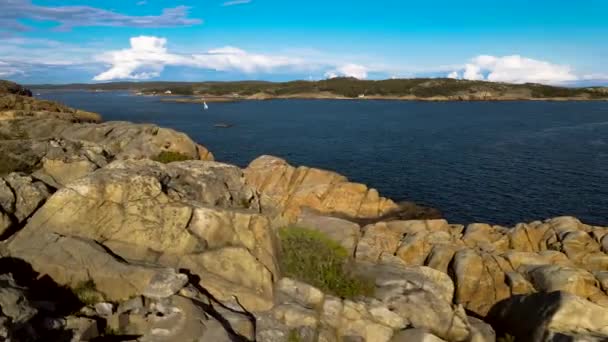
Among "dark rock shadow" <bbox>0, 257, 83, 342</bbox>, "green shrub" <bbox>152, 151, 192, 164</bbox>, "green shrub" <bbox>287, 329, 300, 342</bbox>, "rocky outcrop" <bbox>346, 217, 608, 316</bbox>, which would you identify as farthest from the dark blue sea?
"dark rock shadow" <bbox>0, 257, 83, 342</bbox>

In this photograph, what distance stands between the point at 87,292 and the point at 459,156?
70051mm

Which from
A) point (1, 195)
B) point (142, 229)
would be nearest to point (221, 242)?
point (142, 229)

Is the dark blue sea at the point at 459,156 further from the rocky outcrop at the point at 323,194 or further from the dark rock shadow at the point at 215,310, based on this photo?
the dark rock shadow at the point at 215,310

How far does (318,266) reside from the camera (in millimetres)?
15328

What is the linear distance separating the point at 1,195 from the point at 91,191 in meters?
2.67

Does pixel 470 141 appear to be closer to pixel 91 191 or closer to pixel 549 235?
pixel 549 235

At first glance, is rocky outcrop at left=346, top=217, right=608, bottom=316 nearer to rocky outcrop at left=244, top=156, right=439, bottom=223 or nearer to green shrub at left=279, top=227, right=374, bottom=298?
green shrub at left=279, top=227, right=374, bottom=298

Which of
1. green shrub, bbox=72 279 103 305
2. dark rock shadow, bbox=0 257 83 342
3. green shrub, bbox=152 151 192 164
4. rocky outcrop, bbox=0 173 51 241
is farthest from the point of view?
green shrub, bbox=152 151 192 164

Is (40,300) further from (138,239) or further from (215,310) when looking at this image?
(215,310)

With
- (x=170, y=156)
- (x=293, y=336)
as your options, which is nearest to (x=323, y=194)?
(x=170, y=156)

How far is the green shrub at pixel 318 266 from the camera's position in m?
14.8

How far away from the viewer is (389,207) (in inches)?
1761

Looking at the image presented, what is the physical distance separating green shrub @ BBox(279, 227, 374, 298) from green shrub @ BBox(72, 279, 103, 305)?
5.54 metres

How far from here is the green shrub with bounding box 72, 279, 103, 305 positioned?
1210 centimetres
